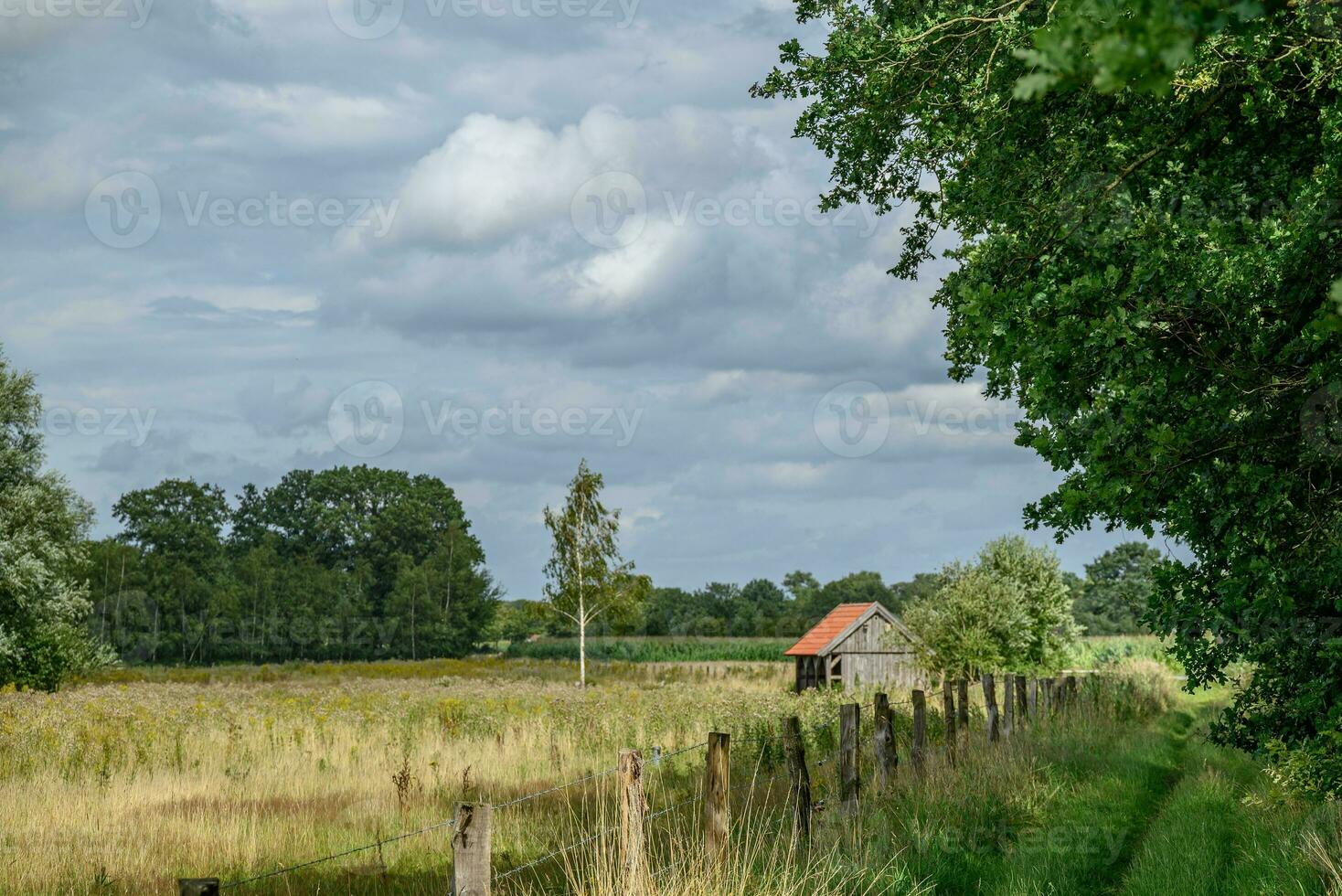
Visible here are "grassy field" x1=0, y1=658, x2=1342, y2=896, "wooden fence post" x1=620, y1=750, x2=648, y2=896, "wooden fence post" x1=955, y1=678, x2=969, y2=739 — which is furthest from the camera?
"wooden fence post" x1=955, y1=678, x2=969, y2=739

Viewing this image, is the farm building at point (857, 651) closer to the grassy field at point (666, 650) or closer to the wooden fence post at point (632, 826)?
the grassy field at point (666, 650)

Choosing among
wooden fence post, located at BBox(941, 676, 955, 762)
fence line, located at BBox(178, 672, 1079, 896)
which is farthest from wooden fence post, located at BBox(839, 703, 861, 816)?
wooden fence post, located at BBox(941, 676, 955, 762)

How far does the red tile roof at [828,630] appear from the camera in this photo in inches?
1563

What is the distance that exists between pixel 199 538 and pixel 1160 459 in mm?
106723

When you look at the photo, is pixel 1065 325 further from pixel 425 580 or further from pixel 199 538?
pixel 199 538

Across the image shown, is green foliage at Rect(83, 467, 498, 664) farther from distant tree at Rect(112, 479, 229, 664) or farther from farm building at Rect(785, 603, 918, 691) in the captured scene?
farm building at Rect(785, 603, 918, 691)

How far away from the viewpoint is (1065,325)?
747 cm

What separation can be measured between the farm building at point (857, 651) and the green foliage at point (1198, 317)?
30.4 metres

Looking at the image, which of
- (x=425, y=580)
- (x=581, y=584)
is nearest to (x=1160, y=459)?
(x=581, y=584)

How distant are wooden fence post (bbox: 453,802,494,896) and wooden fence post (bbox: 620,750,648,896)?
2.89ft

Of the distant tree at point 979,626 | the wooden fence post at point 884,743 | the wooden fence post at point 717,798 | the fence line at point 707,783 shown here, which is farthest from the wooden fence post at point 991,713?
the distant tree at point 979,626

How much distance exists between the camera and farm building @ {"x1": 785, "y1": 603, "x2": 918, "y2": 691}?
39250 mm

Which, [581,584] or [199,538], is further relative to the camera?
[199,538]

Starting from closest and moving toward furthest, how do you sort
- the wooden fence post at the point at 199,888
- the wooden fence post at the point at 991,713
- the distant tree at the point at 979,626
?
1. the wooden fence post at the point at 199,888
2. the wooden fence post at the point at 991,713
3. the distant tree at the point at 979,626
